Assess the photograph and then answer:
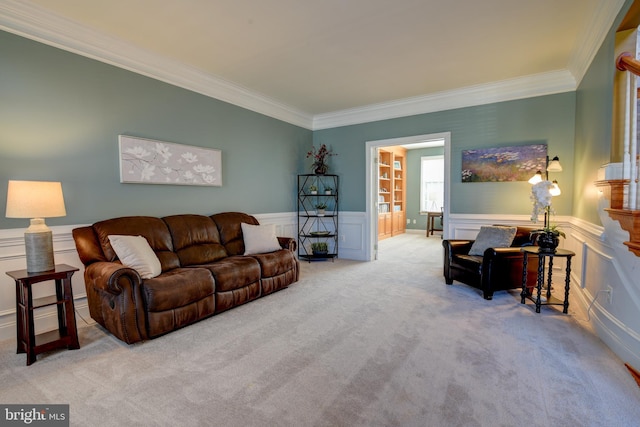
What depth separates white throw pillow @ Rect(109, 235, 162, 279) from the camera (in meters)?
2.65

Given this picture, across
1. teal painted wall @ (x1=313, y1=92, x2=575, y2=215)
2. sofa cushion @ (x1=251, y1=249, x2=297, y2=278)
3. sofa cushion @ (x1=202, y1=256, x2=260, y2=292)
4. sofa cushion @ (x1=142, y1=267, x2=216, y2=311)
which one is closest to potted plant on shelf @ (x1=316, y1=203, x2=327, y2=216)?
teal painted wall @ (x1=313, y1=92, x2=575, y2=215)

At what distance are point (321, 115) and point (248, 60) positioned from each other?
2446 millimetres

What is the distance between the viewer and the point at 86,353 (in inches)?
90.9

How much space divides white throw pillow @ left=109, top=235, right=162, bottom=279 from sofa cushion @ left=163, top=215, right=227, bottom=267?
542mm

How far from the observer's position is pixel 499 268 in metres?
3.41

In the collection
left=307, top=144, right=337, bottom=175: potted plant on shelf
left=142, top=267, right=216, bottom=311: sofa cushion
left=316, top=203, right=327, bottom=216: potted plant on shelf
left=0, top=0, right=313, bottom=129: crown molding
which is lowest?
left=142, top=267, right=216, bottom=311: sofa cushion

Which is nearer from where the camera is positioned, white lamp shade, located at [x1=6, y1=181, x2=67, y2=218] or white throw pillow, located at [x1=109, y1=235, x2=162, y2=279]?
white lamp shade, located at [x1=6, y1=181, x2=67, y2=218]

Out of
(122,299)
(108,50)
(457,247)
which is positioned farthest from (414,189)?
(122,299)

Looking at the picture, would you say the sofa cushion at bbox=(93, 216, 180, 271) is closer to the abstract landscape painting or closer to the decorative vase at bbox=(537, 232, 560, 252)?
the decorative vase at bbox=(537, 232, 560, 252)

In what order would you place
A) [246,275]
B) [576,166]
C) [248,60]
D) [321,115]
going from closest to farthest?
[246,275] → [248,60] → [576,166] → [321,115]

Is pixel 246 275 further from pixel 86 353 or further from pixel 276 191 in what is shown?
pixel 276 191

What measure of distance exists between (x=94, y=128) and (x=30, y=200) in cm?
111

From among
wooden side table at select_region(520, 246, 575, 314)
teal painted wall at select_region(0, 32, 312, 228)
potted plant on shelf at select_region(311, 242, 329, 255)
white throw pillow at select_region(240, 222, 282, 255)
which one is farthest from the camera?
potted plant on shelf at select_region(311, 242, 329, 255)

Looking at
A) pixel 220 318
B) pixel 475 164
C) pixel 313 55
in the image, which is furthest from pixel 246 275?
pixel 475 164
